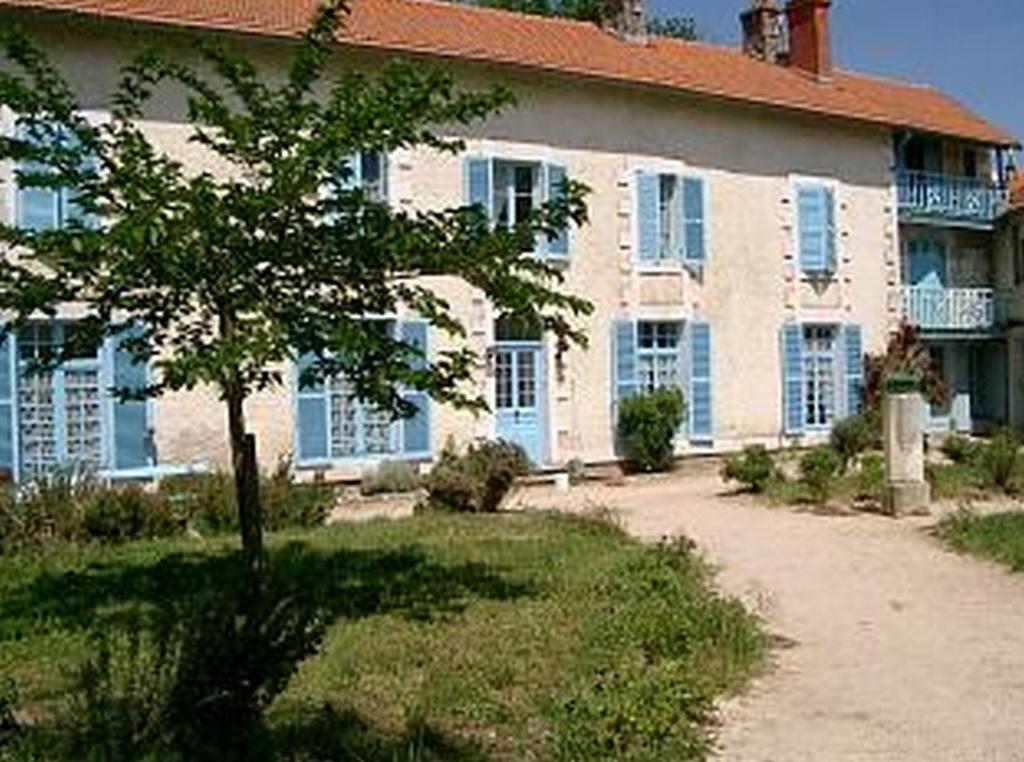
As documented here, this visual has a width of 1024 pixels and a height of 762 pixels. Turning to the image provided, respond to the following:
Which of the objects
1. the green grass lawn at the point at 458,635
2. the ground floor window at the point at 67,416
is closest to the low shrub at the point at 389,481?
the ground floor window at the point at 67,416

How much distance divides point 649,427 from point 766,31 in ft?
33.9

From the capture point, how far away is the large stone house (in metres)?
→ 17.2

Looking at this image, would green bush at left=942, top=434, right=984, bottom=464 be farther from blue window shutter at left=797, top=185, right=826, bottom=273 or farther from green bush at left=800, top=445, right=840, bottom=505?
blue window shutter at left=797, top=185, right=826, bottom=273

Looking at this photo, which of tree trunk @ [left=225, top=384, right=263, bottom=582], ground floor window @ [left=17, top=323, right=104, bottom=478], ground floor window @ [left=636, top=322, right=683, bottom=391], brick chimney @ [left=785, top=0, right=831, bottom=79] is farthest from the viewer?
brick chimney @ [left=785, top=0, right=831, bottom=79]

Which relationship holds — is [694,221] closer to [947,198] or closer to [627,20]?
[627,20]

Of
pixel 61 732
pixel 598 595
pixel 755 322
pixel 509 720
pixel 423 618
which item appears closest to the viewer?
pixel 61 732

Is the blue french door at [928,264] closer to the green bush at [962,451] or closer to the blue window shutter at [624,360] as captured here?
the green bush at [962,451]

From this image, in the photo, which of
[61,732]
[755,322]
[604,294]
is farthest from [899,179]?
[61,732]

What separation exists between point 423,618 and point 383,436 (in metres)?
10.2

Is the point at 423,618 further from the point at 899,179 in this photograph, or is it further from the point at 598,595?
the point at 899,179

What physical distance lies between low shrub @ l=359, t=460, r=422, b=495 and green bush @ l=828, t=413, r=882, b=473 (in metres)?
5.72

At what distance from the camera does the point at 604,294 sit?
70.5 feet

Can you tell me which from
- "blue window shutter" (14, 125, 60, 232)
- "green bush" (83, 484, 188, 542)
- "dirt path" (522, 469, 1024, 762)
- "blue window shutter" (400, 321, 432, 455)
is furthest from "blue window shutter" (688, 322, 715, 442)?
"green bush" (83, 484, 188, 542)

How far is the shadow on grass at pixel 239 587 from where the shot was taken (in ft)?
30.2
